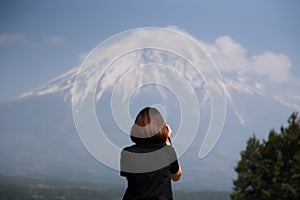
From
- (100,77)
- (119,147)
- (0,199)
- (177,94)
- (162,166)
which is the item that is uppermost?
(0,199)

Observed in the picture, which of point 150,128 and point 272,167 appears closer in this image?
point 150,128

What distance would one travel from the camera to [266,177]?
99.0ft

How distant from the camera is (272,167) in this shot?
97.9 ft

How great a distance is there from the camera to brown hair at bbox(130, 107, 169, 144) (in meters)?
4.50

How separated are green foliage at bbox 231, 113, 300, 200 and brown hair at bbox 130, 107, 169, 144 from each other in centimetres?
2515

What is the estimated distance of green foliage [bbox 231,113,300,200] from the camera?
93.3ft

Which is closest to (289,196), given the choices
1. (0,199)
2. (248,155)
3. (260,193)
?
(260,193)

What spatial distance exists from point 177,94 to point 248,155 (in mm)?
27736

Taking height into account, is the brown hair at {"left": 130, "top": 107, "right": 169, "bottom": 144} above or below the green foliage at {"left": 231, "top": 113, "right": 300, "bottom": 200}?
below

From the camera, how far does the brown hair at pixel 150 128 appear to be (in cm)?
450

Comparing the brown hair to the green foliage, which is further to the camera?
the green foliage

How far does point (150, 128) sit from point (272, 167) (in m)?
26.7

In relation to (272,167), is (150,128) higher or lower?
lower

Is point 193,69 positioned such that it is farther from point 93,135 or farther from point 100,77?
point 93,135
